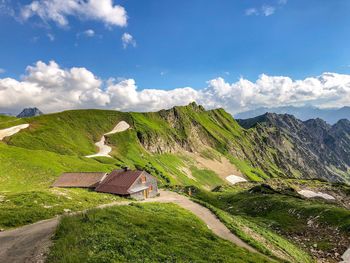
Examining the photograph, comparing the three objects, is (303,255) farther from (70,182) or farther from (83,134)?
(83,134)

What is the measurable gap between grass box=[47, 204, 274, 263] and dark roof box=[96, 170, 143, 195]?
45.3 m

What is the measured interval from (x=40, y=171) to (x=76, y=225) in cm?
7471

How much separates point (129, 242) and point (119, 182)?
59.3m

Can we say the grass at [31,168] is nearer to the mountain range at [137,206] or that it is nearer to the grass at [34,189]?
the grass at [34,189]

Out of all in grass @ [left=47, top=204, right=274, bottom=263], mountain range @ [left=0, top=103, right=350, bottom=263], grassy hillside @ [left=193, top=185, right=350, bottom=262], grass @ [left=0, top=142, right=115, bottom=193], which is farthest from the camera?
grass @ [left=0, top=142, right=115, bottom=193]

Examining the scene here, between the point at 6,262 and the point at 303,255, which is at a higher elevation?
the point at 6,262

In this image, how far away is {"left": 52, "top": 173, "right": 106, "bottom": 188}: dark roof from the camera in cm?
8612

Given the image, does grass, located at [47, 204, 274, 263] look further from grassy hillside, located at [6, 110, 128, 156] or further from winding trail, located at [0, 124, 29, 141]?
winding trail, located at [0, 124, 29, 141]

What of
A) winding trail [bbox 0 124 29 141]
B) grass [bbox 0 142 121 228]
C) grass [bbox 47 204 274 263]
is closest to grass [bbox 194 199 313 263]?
grass [bbox 47 204 274 263]

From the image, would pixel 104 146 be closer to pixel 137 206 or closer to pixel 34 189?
pixel 34 189

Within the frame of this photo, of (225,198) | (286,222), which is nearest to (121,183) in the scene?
(225,198)

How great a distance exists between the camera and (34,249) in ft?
79.5

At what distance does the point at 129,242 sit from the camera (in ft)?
82.9

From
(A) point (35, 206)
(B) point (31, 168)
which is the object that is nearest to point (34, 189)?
(B) point (31, 168)
